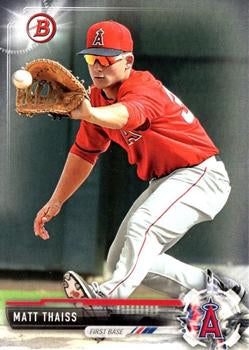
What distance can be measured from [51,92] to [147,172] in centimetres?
74

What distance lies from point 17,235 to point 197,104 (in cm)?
110

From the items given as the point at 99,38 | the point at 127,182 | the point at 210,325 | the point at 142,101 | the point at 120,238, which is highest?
the point at 99,38

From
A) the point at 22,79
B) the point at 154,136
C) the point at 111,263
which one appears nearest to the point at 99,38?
the point at 154,136

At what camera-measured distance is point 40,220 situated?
13.6 feet

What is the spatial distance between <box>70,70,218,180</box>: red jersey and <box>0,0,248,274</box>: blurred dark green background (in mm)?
58

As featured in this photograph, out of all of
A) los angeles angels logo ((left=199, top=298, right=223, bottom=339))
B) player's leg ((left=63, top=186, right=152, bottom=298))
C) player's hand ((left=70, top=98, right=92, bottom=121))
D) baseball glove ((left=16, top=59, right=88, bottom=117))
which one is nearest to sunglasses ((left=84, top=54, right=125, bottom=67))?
baseball glove ((left=16, top=59, right=88, bottom=117))

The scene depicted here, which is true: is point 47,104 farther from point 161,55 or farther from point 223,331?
point 223,331

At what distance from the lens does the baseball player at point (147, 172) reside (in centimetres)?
392

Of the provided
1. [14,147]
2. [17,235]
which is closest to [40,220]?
[17,235]

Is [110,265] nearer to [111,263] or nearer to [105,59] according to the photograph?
[111,263]

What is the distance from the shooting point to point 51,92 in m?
3.57

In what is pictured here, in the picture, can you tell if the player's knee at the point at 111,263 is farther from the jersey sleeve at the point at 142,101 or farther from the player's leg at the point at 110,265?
the jersey sleeve at the point at 142,101

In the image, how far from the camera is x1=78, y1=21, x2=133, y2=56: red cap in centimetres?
396

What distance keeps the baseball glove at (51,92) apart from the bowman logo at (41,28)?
1.61 ft
